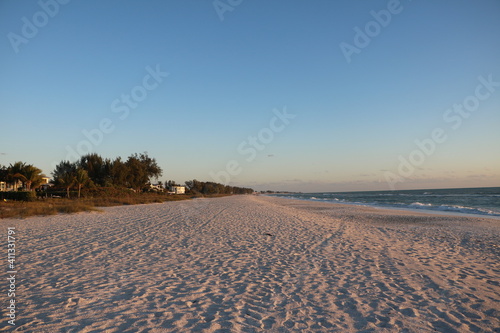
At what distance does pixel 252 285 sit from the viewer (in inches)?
229

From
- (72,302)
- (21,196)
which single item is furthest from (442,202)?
(21,196)

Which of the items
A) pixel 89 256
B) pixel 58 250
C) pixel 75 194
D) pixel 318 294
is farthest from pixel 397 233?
pixel 75 194

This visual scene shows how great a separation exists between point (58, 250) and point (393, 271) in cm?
909

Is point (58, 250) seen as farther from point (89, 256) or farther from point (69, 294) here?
point (69, 294)

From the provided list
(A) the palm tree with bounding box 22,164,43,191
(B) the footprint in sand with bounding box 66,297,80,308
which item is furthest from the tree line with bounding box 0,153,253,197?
(B) the footprint in sand with bounding box 66,297,80,308

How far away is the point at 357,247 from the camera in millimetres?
9531

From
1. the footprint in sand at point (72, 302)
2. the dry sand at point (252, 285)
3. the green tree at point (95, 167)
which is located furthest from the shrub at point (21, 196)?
the footprint in sand at point (72, 302)

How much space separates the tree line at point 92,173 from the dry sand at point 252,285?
999 inches

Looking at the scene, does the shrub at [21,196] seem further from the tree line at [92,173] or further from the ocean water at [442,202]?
the ocean water at [442,202]

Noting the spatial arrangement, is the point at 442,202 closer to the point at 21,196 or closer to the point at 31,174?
the point at 21,196

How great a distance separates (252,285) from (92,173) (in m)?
51.0

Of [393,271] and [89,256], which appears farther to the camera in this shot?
[89,256]

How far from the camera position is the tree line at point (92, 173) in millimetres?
32016

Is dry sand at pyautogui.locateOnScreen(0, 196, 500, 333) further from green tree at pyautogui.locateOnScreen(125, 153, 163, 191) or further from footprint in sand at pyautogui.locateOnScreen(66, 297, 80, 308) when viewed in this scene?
green tree at pyautogui.locateOnScreen(125, 153, 163, 191)
